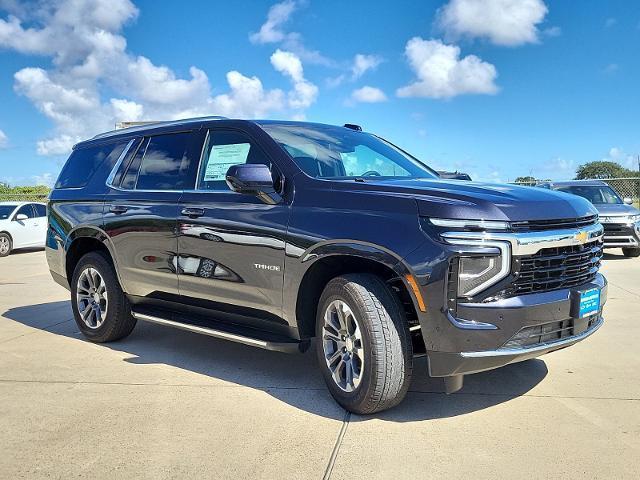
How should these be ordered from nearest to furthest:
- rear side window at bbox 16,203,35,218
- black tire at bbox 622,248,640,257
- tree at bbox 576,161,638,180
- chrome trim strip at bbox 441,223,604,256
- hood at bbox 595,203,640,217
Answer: chrome trim strip at bbox 441,223,604,256 → hood at bbox 595,203,640,217 → black tire at bbox 622,248,640,257 → rear side window at bbox 16,203,35,218 → tree at bbox 576,161,638,180

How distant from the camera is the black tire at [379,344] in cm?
343

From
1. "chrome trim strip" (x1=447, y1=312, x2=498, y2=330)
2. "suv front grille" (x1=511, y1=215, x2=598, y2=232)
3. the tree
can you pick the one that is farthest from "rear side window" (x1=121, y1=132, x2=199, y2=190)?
the tree

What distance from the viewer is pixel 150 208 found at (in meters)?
4.91

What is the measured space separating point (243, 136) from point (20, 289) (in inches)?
247

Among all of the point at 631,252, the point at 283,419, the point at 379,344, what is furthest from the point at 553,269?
the point at 631,252

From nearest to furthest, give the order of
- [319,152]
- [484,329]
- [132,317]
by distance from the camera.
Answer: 1. [484,329]
2. [319,152]
3. [132,317]

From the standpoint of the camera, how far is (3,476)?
2951 mm

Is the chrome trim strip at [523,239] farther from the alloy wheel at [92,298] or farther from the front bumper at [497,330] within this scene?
the alloy wheel at [92,298]

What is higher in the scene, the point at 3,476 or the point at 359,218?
the point at 359,218

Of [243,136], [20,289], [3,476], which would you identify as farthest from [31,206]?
[3,476]

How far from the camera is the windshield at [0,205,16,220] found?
15438 mm

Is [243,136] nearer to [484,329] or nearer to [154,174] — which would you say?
[154,174]

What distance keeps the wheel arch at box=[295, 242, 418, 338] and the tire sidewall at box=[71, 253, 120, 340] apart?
2.18 metres

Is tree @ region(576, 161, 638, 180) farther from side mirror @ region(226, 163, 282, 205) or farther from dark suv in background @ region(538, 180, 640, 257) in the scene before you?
side mirror @ region(226, 163, 282, 205)
